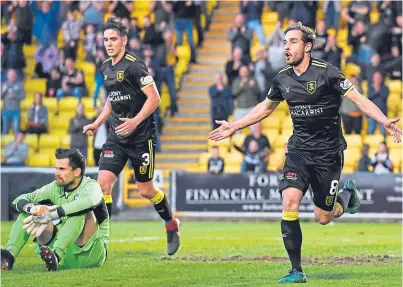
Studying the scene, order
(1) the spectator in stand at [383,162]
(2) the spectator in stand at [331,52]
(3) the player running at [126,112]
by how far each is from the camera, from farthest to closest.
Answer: (2) the spectator in stand at [331,52] → (1) the spectator in stand at [383,162] → (3) the player running at [126,112]

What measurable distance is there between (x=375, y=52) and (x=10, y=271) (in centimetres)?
A: 1506

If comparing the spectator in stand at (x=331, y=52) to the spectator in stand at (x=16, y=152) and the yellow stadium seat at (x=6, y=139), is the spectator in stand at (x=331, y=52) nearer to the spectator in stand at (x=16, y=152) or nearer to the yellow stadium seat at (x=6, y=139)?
the spectator in stand at (x=16, y=152)

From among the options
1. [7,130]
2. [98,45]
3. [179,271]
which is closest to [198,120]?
[98,45]

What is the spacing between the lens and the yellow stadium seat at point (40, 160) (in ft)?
82.9

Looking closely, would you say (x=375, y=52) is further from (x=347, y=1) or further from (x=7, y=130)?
(x=7, y=130)

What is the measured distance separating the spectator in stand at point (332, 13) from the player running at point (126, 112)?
44.8 feet

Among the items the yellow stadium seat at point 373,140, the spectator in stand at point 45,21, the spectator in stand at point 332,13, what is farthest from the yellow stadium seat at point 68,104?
the yellow stadium seat at point 373,140

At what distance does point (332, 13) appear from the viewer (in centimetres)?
2666

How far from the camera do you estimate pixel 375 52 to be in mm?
25484

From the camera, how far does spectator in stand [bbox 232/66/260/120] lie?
987 inches

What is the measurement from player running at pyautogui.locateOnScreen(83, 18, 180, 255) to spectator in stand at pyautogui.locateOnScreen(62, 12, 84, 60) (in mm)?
14240

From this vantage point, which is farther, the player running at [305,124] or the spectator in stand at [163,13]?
the spectator in stand at [163,13]

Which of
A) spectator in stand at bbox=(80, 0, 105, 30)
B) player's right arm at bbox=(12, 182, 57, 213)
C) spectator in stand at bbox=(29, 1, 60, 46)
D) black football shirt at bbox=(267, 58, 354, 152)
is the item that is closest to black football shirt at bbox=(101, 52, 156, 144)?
player's right arm at bbox=(12, 182, 57, 213)

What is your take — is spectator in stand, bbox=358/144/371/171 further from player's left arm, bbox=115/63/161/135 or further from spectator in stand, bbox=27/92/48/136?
player's left arm, bbox=115/63/161/135
